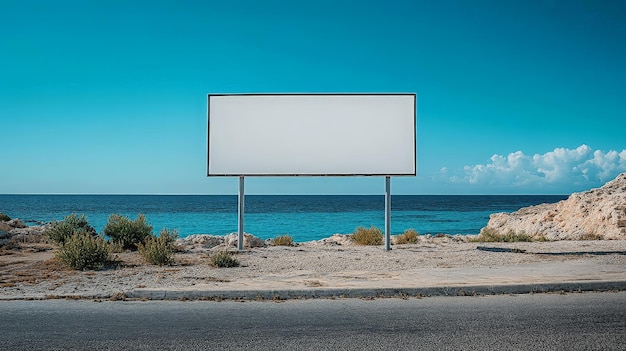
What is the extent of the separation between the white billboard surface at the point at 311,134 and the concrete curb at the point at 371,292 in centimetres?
676

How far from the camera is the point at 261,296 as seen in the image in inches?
351

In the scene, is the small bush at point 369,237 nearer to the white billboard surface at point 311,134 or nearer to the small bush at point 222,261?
the white billboard surface at point 311,134

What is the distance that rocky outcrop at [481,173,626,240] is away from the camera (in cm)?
2083

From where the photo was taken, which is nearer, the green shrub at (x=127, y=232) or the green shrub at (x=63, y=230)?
A: the green shrub at (x=127, y=232)

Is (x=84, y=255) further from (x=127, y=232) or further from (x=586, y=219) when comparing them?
(x=586, y=219)

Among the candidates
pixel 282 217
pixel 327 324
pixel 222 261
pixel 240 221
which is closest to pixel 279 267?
pixel 222 261

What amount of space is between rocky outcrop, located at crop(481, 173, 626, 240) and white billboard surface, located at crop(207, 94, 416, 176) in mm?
9736

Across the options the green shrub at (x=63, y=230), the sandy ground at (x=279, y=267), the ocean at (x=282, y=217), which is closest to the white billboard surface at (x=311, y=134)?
the sandy ground at (x=279, y=267)

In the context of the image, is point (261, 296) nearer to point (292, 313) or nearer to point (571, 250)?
point (292, 313)

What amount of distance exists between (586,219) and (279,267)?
17558 millimetres

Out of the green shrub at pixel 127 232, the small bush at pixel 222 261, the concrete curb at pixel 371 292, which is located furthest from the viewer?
the green shrub at pixel 127 232

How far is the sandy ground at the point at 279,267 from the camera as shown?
9734mm

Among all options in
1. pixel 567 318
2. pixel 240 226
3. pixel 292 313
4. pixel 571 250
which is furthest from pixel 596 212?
pixel 292 313

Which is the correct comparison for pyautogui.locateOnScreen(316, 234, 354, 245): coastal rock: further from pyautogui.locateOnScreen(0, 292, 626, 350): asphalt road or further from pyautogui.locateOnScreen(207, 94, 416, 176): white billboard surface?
pyautogui.locateOnScreen(0, 292, 626, 350): asphalt road
